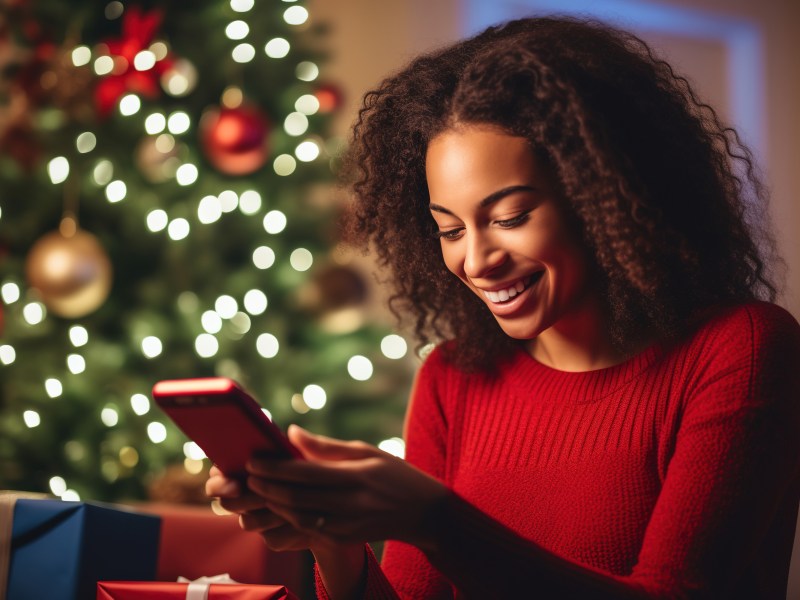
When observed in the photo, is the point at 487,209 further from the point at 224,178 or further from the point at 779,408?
the point at 224,178

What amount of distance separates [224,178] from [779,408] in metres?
1.90

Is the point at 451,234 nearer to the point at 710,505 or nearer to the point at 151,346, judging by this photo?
the point at 710,505

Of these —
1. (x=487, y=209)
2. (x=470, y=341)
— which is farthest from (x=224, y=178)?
(x=487, y=209)

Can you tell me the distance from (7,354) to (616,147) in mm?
2127

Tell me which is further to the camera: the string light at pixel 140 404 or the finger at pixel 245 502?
the string light at pixel 140 404

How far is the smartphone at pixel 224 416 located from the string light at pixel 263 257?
1689mm

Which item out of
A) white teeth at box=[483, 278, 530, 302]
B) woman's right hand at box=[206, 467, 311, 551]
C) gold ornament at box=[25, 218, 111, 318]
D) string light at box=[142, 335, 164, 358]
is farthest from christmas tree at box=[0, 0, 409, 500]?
woman's right hand at box=[206, 467, 311, 551]

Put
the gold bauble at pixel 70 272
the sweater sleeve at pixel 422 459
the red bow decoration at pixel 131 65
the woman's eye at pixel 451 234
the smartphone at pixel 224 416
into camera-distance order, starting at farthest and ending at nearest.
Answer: the red bow decoration at pixel 131 65 < the gold bauble at pixel 70 272 < the sweater sleeve at pixel 422 459 < the woman's eye at pixel 451 234 < the smartphone at pixel 224 416

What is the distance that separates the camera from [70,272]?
2.12 metres

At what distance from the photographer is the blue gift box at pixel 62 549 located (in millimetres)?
946

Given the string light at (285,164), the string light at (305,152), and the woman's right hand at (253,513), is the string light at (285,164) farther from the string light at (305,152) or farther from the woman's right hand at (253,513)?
the woman's right hand at (253,513)

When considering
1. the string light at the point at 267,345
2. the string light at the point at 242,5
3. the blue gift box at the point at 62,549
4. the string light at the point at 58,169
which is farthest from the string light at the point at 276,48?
the blue gift box at the point at 62,549

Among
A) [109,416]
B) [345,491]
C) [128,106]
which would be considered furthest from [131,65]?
[345,491]

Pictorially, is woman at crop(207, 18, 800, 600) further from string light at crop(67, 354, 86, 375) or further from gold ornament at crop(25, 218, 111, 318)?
string light at crop(67, 354, 86, 375)
